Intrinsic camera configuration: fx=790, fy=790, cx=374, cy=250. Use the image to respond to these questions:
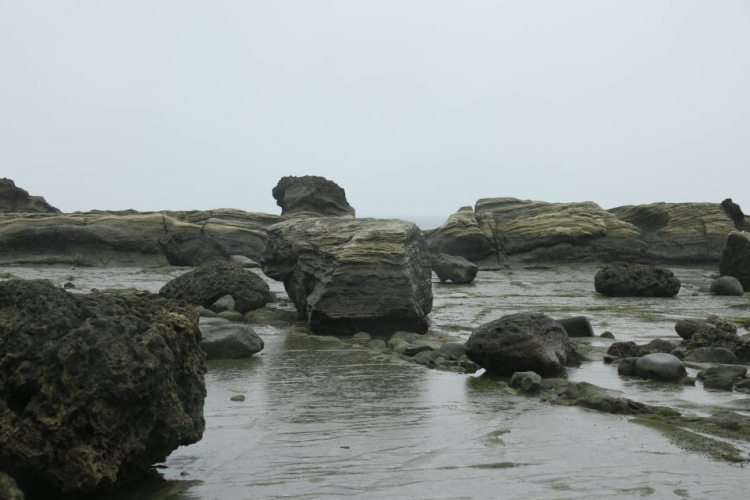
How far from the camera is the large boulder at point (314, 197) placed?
3403 centimetres

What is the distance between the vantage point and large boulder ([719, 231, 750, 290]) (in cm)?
1809

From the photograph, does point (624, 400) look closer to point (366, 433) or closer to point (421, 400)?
point (421, 400)

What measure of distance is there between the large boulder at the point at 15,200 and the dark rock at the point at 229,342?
25.0m

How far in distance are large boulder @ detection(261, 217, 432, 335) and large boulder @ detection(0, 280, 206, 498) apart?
18.4 feet

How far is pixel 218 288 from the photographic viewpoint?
40.5ft

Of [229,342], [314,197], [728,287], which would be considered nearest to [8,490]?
[229,342]

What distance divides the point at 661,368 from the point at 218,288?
7312 mm

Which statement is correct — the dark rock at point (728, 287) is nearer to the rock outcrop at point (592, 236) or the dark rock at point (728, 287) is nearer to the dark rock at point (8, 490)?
the rock outcrop at point (592, 236)

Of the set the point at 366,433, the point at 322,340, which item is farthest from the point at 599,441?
the point at 322,340

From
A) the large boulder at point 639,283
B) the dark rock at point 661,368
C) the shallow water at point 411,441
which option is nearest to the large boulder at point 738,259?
the large boulder at point 639,283

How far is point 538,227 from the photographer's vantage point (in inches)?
1022

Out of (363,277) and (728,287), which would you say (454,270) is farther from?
(363,277)

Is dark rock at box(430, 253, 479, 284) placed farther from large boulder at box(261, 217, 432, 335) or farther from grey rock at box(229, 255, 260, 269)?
large boulder at box(261, 217, 432, 335)

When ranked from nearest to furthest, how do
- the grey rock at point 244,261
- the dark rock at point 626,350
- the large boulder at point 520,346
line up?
the large boulder at point 520,346 < the dark rock at point 626,350 < the grey rock at point 244,261
